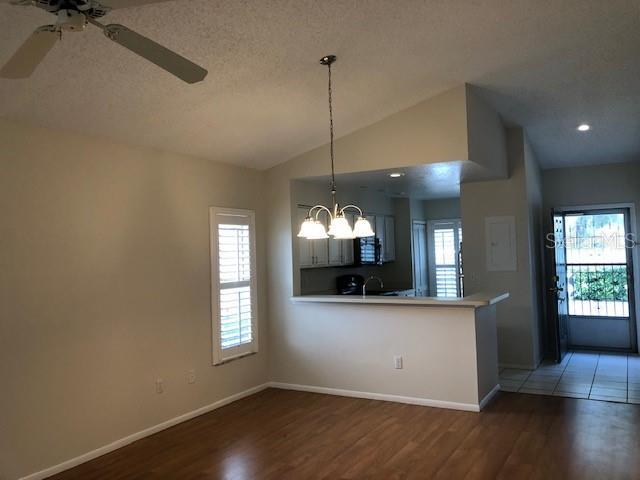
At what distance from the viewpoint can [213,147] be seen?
16.3ft

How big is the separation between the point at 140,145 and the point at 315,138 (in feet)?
5.73

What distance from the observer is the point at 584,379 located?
5863 millimetres

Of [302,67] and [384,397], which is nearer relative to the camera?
[302,67]

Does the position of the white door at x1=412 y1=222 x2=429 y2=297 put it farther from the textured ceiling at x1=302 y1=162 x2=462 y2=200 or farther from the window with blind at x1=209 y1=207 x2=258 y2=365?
the window with blind at x1=209 y1=207 x2=258 y2=365

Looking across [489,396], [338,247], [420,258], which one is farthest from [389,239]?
[489,396]

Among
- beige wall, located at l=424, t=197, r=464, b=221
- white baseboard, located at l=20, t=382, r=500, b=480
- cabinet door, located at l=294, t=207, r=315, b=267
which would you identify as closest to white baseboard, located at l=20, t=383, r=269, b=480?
white baseboard, located at l=20, t=382, r=500, b=480

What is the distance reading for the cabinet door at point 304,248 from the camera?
6.10 m

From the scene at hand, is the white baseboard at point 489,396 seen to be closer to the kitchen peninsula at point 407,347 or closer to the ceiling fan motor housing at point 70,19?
the kitchen peninsula at point 407,347

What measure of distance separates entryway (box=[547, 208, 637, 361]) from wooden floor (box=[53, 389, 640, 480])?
2972mm

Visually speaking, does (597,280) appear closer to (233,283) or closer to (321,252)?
(321,252)

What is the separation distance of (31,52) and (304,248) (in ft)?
14.7

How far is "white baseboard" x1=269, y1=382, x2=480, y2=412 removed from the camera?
489 cm

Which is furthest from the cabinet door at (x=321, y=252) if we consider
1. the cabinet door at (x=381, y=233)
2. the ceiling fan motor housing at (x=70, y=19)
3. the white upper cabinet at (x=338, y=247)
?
the ceiling fan motor housing at (x=70, y=19)

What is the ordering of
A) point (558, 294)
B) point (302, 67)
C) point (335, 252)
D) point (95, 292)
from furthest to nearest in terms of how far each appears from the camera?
point (335, 252)
point (558, 294)
point (95, 292)
point (302, 67)
